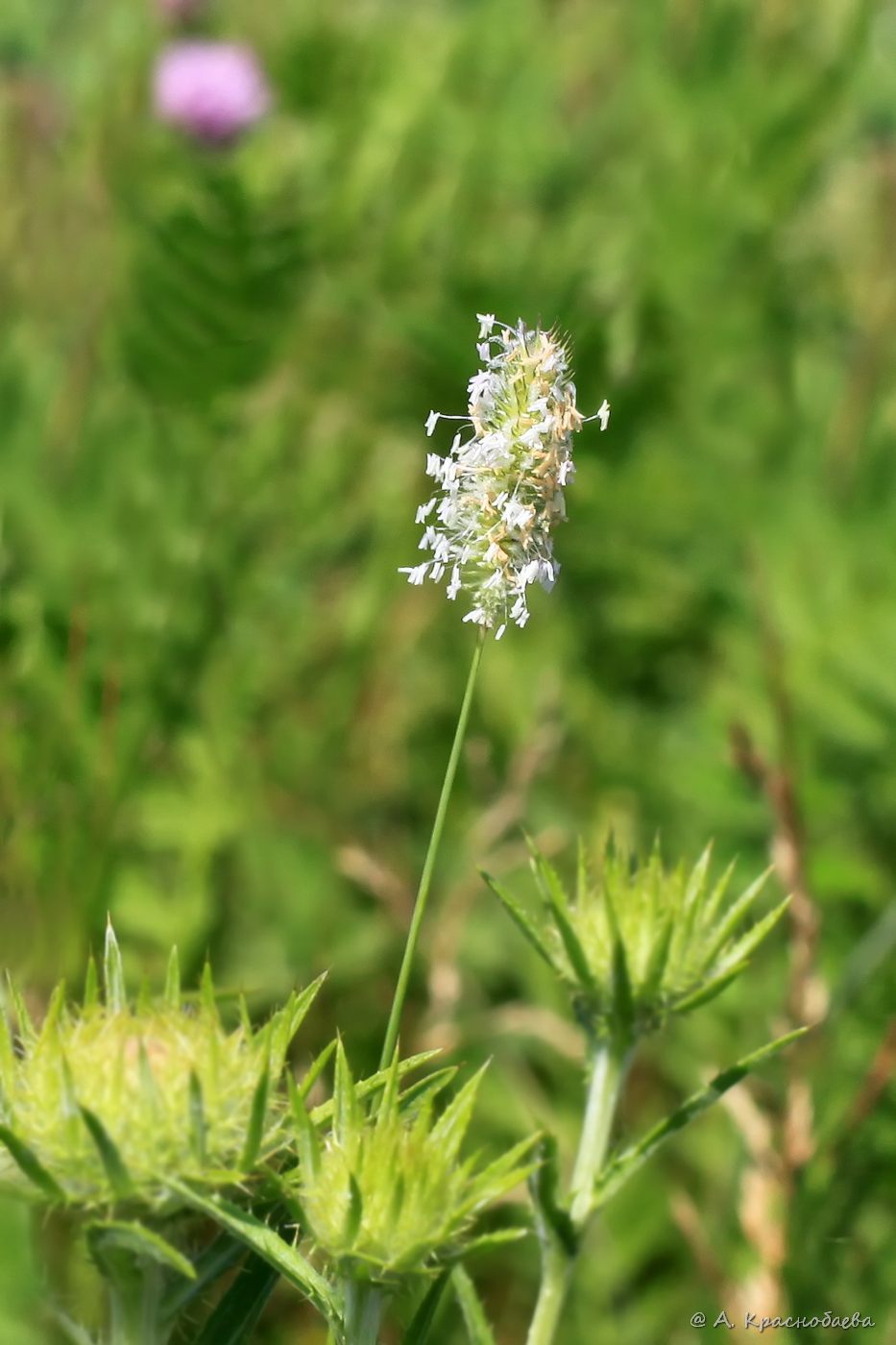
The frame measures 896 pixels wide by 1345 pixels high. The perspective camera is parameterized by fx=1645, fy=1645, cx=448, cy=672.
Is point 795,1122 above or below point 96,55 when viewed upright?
below

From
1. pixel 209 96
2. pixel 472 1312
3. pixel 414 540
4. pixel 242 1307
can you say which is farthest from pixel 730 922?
pixel 209 96

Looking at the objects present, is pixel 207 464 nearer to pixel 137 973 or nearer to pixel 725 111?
pixel 137 973

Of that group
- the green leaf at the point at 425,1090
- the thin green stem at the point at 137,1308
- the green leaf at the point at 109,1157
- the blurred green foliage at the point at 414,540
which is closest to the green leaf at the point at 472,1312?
the green leaf at the point at 425,1090

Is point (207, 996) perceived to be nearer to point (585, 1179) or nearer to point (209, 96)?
point (585, 1179)

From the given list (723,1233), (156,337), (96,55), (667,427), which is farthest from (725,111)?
(723,1233)

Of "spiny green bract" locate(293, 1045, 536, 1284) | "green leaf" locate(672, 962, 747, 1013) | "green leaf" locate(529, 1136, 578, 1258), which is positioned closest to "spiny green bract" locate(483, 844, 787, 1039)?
"green leaf" locate(672, 962, 747, 1013)
